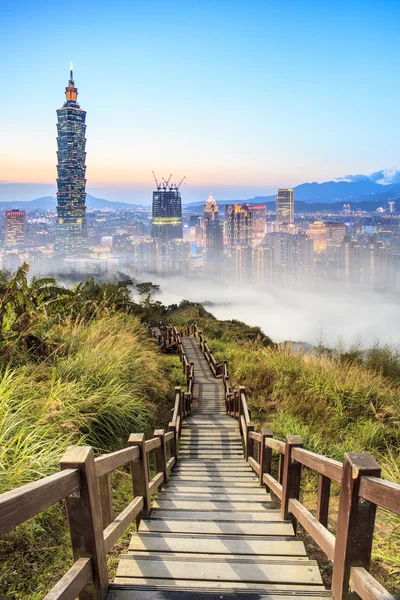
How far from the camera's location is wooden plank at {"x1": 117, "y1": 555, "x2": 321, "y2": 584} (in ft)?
8.92

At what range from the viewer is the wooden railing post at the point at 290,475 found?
11.8ft

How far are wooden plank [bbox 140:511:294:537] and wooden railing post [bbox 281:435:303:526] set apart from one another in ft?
0.50

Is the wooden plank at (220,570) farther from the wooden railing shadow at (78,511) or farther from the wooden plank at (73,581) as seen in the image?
the wooden plank at (73,581)

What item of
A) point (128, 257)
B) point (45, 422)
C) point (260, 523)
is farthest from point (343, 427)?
point (128, 257)

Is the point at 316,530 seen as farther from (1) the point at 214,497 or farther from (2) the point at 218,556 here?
(1) the point at 214,497

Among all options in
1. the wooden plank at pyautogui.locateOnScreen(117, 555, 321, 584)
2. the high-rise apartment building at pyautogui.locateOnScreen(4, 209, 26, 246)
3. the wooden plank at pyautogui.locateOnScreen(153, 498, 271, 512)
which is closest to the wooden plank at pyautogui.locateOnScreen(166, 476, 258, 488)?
the wooden plank at pyautogui.locateOnScreen(153, 498, 271, 512)

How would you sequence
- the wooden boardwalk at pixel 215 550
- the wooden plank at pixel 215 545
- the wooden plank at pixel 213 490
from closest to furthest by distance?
the wooden boardwalk at pixel 215 550 → the wooden plank at pixel 215 545 → the wooden plank at pixel 213 490

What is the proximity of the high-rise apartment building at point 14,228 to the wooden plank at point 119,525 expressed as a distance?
18285cm

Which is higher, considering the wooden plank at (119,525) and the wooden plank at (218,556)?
the wooden plank at (119,525)

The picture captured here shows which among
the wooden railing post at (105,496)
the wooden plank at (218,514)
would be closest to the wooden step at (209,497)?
the wooden plank at (218,514)

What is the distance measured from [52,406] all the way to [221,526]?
2586mm

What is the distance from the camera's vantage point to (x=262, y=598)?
7.77 ft

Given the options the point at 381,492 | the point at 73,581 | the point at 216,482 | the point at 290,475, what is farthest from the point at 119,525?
the point at 216,482

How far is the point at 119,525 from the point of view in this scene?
2871 mm
